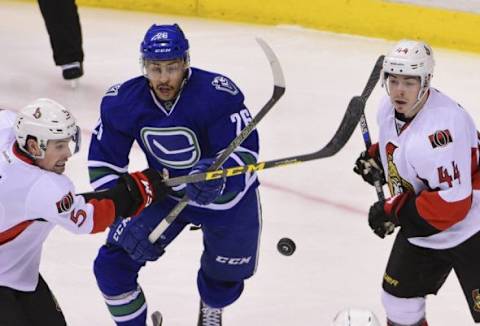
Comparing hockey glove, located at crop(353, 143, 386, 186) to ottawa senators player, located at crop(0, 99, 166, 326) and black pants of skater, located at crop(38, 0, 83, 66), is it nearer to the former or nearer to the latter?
ottawa senators player, located at crop(0, 99, 166, 326)

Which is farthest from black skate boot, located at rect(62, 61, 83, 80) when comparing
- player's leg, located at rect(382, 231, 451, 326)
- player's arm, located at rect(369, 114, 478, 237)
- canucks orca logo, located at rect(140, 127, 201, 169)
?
player's arm, located at rect(369, 114, 478, 237)

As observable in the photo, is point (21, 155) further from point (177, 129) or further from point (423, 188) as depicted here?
point (423, 188)

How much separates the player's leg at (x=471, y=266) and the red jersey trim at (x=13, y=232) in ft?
4.02

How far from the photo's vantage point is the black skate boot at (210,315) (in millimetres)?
3662

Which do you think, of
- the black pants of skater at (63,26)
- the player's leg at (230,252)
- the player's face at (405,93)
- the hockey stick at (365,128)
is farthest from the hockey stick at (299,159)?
the black pants of skater at (63,26)

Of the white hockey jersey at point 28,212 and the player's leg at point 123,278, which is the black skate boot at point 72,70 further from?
the white hockey jersey at point 28,212

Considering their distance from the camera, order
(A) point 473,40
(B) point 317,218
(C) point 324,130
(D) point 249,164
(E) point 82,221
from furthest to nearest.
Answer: (A) point 473,40
(C) point 324,130
(B) point 317,218
(D) point 249,164
(E) point 82,221

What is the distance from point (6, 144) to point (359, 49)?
3.88 metres

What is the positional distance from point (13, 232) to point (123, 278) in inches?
19.1

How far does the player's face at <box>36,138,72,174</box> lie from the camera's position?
303cm

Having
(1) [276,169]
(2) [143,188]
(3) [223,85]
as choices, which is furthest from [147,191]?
(1) [276,169]

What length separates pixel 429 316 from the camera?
3.93m

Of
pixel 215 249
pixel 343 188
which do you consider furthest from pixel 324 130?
pixel 215 249

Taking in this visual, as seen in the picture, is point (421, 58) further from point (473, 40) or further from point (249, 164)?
point (473, 40)
